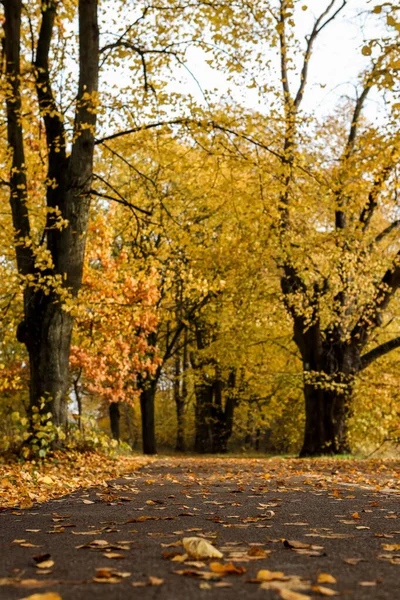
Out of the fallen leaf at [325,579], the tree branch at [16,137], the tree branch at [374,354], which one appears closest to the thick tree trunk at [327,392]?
the tree branch at [374,354]

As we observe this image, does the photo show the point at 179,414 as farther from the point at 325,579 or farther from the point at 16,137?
the point at 325,579

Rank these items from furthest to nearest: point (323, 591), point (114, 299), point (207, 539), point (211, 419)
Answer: point (211, 419), point (114, 299), point (207, 539), point (323, 591)

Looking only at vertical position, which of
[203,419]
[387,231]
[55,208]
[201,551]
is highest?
[387,231]

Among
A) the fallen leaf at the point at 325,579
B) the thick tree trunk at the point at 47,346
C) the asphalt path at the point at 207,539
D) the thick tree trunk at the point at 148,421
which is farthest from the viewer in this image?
the thick tree trunk at the point at 148,421

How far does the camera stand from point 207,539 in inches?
154

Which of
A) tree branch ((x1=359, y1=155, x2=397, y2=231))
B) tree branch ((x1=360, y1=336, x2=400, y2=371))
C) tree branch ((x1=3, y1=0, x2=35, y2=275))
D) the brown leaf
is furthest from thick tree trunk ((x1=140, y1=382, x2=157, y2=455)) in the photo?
the brown leaf

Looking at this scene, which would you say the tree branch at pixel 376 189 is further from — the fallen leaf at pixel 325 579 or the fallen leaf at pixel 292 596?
the fallen leaf at pixel 292 596

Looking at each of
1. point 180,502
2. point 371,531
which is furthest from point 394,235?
point 371,531

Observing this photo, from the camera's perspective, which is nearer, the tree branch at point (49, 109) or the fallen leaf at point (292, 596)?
the fallen leaf at point (292, 596)

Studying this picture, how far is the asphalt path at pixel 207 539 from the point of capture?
8.75 feet

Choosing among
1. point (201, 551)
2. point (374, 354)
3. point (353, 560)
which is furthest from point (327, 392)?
point (201, 551)

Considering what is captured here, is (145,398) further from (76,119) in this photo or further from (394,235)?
(76,119)

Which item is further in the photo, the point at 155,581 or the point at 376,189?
the point at 376,189

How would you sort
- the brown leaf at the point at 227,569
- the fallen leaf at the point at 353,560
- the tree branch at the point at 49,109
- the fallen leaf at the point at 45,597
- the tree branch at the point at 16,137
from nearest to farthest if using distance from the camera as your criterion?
the fallen leaf at the point at 45,597 → the brown leaf at the point at 227,569 → the fallen leaf at the point at 353,560 → the tree branch at the point at 16,137 → the tree branch at the point at 49,109
